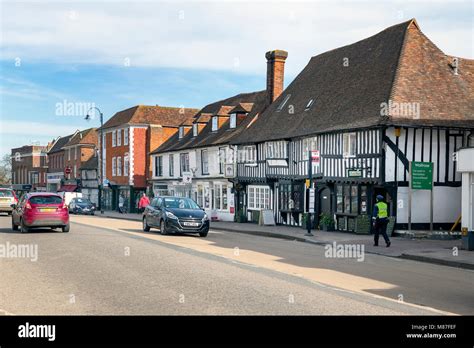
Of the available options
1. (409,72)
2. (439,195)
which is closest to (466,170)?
(439,195)

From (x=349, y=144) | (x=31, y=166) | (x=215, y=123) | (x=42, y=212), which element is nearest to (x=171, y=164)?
(x=215, y=123)

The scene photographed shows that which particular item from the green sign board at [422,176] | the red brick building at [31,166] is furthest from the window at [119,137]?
the green sign board at [422,176]

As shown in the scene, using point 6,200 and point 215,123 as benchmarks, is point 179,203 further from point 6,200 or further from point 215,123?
point 215,123

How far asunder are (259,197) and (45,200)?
1642cm

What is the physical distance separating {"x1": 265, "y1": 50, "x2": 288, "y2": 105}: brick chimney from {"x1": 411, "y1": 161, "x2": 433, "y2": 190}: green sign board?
17.2 meters

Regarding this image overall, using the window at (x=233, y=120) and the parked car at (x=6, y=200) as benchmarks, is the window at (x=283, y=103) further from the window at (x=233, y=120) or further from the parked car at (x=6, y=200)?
the parked car at (x=6, y=200)

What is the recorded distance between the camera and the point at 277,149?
33875 millimetres

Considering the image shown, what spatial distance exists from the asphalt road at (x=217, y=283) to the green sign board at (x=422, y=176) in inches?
271

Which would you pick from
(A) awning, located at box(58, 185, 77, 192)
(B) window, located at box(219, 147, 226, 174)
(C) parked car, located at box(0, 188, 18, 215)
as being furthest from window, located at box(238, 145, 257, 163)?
(A) awning, located at box(58, 185, 77, 192)

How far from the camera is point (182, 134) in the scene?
52.0 m

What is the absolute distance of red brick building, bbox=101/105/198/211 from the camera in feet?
192
